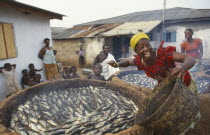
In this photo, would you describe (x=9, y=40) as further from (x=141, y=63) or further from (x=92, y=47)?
(x=92, y=47)

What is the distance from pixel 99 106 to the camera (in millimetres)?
3900

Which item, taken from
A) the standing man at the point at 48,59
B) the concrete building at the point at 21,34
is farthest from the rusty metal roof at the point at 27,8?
the standing man at the point at 48,59

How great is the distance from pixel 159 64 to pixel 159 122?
3.35ft

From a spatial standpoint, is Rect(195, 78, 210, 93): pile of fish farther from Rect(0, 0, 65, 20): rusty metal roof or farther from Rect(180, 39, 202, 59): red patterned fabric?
Rect(0, 0, 65, 20): rusty metal roof

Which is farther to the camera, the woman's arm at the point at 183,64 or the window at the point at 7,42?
the window at the point at 7,42

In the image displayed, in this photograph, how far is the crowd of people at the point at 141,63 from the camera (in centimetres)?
261

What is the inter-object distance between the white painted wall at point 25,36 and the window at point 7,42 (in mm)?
178

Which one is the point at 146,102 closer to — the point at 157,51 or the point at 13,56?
the point at 157,51

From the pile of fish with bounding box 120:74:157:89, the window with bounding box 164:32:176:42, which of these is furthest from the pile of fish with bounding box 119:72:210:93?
the window with bounding box 164:32:176:42

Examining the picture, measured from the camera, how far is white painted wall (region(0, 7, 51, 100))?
6.29m

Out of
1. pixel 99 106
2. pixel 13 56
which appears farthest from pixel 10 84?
pixel 99 106

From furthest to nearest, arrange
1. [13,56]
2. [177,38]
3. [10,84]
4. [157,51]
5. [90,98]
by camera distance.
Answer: [177,38], [13,56], [10,84], [90,98], [157,51]

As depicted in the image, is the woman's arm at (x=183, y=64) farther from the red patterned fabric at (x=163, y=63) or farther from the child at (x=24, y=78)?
the child at (x=24, y=78)

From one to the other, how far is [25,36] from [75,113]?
5378 millimetres
